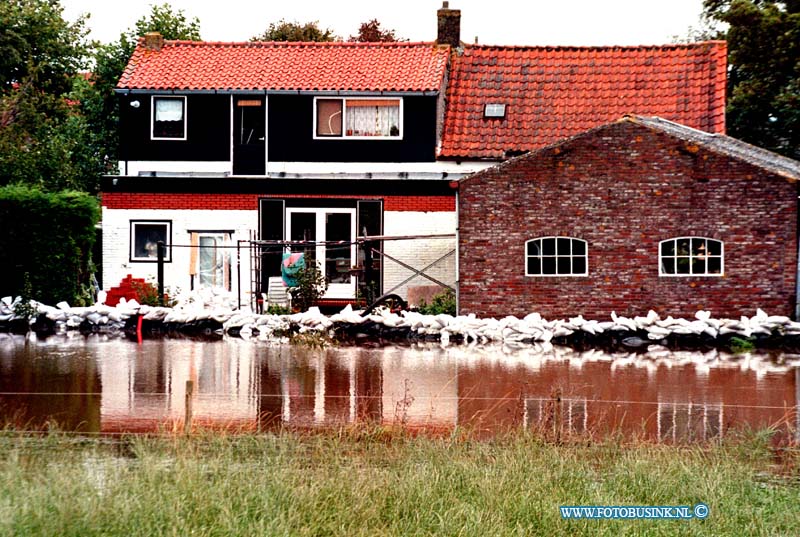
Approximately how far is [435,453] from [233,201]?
71.9ft

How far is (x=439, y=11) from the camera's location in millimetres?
35250

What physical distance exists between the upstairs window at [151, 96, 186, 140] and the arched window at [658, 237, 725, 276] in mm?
14422

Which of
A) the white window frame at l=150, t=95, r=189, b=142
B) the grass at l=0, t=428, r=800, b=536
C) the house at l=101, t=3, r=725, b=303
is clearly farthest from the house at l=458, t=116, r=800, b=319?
the grass at l=0, t=428, r=800, b=536

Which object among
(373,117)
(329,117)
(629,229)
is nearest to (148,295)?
(329,117)

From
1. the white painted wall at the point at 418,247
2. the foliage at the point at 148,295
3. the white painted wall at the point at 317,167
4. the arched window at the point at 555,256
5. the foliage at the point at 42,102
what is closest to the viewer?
the arched window at the point at 555,256

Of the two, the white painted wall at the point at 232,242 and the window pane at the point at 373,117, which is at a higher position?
the window pane at the point at 373,117

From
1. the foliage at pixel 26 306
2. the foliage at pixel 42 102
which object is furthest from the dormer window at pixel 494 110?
the foliage at pixel 42 102

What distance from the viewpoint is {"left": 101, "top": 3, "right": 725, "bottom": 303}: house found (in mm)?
30875

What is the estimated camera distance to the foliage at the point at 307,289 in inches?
1056

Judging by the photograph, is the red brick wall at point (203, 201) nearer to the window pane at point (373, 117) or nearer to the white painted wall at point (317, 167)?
the white painted wall at point (317, 167)

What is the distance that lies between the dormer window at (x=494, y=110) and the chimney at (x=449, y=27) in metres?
3.11

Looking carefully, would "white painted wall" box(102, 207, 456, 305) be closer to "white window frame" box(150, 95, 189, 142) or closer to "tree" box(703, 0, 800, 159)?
"white window frame" box(150, 95, 189, 142)

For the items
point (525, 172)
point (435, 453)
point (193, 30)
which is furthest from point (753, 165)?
point (193, 30)

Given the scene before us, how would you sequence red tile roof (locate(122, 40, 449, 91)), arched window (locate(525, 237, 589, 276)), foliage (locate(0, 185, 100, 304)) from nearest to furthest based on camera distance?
arched window (locate(525, 237, 589, 276)) < foliage (locate(0, 185, 100, 304)) < red tile roof (locate(122, 40, 449, 91))
